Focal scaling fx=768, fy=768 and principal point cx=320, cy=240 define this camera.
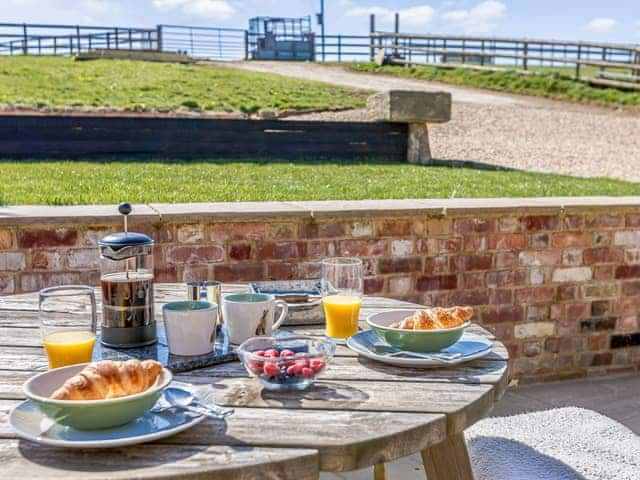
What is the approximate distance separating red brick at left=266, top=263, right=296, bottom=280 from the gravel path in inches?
232

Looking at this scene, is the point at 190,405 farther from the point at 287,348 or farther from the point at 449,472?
the point at 449,472

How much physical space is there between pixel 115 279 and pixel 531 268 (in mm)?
2724

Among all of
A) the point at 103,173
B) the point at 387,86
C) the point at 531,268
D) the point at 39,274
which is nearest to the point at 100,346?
the point at 39,274

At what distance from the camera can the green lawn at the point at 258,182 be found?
5.04m

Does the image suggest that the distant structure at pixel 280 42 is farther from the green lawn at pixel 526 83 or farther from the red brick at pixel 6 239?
the red brick at pixel 6 239

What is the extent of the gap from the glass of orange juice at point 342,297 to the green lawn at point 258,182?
2.88 meters

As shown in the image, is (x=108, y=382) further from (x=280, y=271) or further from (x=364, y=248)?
(x=364, y=248)

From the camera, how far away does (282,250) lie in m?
3.53

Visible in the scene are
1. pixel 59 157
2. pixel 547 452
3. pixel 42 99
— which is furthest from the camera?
pixel 42 99

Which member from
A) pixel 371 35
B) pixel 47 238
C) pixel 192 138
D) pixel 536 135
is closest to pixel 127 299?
pixel 47 238

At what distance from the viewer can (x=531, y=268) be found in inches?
157

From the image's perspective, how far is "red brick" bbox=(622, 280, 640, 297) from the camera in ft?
13.8

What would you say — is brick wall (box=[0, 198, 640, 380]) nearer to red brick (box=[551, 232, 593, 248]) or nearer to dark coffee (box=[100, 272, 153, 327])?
red brick (box=[551, 232, 593, 248])

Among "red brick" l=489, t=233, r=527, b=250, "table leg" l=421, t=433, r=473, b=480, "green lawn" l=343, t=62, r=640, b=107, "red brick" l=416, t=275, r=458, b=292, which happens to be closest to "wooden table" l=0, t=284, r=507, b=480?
"table leg" l=421, t=433, r=473, b=480
